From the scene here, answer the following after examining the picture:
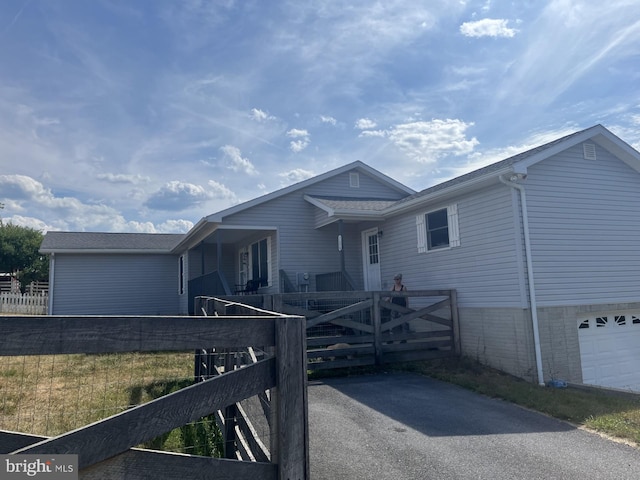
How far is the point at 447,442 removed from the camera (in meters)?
4.88

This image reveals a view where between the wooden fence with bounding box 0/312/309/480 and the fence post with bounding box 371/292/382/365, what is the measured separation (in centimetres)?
690

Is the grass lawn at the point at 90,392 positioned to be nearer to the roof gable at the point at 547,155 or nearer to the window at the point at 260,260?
the window at the point at 260,260

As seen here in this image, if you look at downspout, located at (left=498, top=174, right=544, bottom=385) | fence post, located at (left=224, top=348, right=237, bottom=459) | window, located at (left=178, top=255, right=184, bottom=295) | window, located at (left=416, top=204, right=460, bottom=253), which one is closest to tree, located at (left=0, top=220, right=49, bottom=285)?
window, located at (left=178, top=255, right=184, bottom=295)

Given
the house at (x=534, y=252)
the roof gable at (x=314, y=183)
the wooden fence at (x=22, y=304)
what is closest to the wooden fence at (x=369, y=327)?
the house at (x=534, y=252)

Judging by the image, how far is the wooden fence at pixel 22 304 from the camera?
22859mm

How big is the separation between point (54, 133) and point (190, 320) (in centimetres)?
1129

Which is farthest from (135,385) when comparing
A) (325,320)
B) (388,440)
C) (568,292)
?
(568,292)

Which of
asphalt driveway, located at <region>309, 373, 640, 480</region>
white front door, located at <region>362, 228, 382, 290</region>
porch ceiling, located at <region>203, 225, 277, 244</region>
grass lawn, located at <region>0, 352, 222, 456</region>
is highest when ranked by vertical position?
porch ceiling, located at <region>203, 225, 277, 244</region>

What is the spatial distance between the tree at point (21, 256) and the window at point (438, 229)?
3956 cm

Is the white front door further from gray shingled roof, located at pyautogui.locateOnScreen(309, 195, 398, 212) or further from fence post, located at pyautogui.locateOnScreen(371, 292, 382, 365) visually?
fence post, located at pyautogui.locateOnScreen(371, 292, 382, 365)

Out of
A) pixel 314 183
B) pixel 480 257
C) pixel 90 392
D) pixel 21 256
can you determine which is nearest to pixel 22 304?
pixel 314 183

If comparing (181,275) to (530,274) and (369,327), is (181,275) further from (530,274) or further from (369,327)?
(530,274)

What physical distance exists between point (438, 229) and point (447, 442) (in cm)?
663

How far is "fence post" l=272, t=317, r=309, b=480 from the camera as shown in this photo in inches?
88.1
